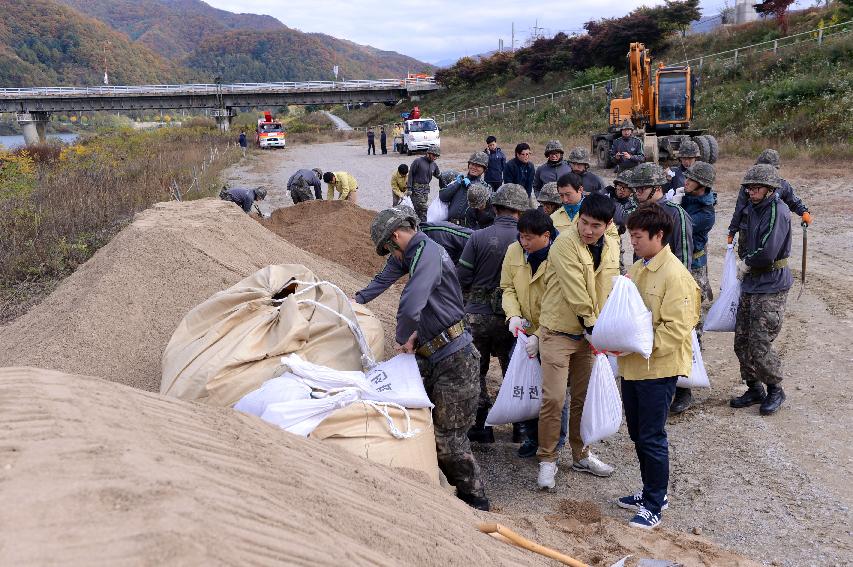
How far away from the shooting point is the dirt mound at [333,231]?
8629mm

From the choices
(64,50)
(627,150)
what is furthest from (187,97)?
(64,50)

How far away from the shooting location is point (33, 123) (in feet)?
154

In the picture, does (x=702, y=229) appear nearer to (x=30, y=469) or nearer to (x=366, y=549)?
(x=366, y=549)

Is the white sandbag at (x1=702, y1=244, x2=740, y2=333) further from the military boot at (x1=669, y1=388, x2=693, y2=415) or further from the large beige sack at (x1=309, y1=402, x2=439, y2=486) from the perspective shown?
the large beige sack at (x1=309, y1=402, x2=439, y2=486)

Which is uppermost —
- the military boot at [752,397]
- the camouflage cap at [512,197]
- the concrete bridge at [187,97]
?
the concrete bridge at [187,97]

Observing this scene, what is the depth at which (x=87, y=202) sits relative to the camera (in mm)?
10352

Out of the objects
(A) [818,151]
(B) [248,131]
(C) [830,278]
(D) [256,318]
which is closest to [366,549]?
(D) [256,318]

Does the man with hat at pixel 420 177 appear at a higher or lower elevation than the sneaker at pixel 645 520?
higher

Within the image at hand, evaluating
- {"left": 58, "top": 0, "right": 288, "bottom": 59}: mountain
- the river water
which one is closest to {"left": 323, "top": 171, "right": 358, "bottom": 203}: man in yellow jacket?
the river water

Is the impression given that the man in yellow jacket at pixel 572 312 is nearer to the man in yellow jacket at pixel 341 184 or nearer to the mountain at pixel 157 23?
the man in yellow jacket at pixel 341 184

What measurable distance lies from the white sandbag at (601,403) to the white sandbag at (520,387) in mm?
331

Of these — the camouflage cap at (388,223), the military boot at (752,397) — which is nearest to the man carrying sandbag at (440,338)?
the camouflage cap at (388,223)

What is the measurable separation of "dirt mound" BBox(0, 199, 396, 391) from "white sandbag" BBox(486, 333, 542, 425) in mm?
1297

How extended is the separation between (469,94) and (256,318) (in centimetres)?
4450
